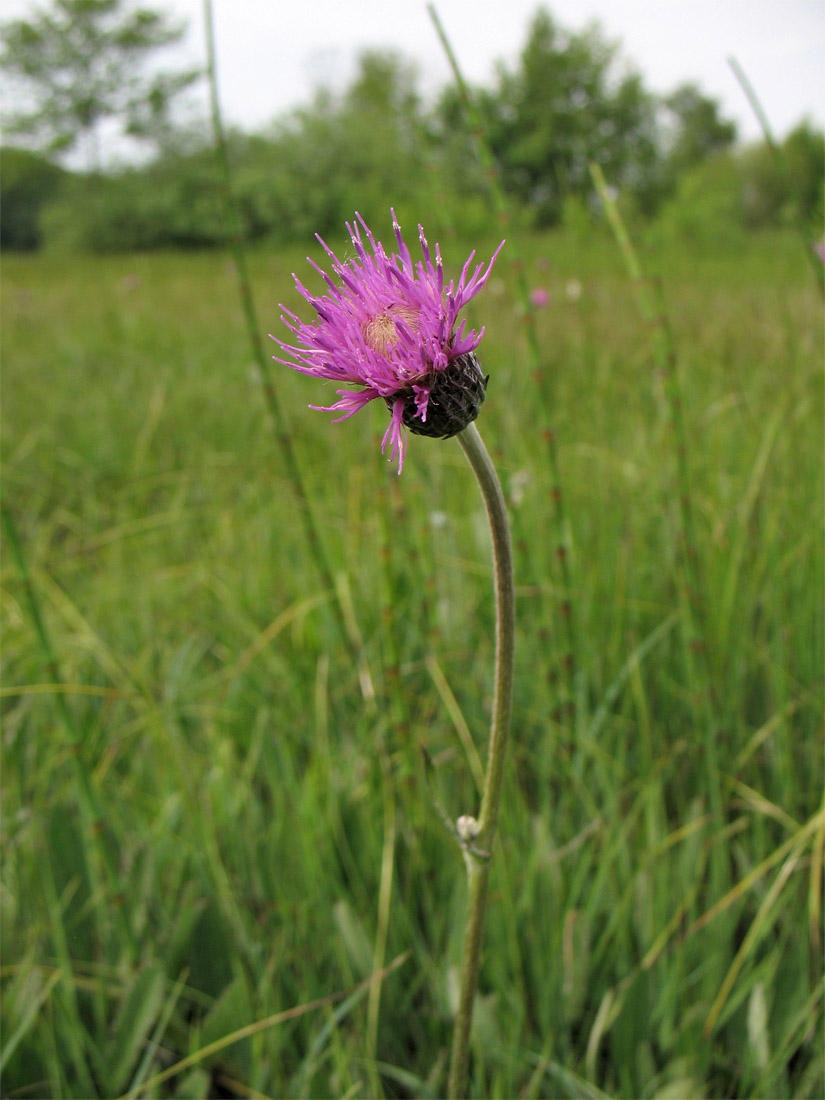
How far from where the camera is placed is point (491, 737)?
0.49 meters

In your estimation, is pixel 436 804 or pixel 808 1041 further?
pixel 808 1041

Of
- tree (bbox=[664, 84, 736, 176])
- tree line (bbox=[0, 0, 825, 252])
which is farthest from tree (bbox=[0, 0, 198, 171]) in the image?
tree (bbox=[664, 84, 736, 176])

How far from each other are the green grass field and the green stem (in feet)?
0.22

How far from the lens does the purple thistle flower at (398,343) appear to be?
423 millimetres

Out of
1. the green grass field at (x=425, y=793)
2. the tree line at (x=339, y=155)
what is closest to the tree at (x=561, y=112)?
the tree line at (x=339, y=155)

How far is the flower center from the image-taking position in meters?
0.44

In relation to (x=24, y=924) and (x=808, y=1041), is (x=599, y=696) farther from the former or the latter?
(x=24, y=924)

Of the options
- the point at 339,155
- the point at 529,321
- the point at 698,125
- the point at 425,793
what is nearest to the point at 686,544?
the point at 529,321

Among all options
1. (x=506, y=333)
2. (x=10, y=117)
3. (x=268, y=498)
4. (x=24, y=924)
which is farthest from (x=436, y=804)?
(x=10, y=117)

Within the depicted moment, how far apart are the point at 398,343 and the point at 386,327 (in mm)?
18

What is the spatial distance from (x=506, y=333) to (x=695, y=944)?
12.2 ft

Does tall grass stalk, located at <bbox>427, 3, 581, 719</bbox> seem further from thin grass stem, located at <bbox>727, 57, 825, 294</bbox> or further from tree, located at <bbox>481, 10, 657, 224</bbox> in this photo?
tree, located at <bbox>481, 10, 657, 224</bbox>

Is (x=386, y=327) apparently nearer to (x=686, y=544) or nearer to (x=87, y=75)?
(x=686, y=544)

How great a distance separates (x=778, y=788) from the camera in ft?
3.81
